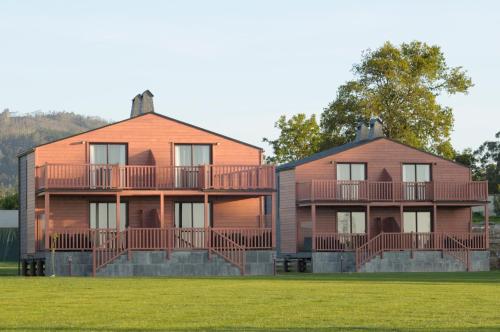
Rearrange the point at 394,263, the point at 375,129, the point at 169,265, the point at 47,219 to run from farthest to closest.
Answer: the point at 375,129, the point at 394,263, the point at 169,265, the point at 47,219

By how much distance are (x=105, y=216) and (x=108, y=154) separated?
274cm

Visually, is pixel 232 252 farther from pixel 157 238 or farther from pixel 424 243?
pixel 424 243

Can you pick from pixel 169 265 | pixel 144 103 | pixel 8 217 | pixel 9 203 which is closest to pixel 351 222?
pixel 144 103

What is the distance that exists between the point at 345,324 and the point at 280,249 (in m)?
42.8

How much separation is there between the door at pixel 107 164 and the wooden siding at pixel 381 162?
1212 centimetres

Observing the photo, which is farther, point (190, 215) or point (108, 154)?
point (190, 215)

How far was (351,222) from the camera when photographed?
6209 centimetres

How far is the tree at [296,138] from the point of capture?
276ft

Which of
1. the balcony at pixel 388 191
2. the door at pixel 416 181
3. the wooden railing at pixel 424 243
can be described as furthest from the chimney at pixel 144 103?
the door at pixel 416 181

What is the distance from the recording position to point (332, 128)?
267 ft

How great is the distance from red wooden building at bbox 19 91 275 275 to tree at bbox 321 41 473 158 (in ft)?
85.7

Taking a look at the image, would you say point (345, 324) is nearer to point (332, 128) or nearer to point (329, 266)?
point (329, 266)

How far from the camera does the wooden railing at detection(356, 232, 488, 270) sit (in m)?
57.5

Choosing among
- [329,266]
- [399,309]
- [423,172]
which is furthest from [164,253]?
[399,309]
